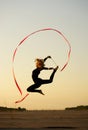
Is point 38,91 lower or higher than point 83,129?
higher

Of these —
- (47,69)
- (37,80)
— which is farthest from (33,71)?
(47,69)

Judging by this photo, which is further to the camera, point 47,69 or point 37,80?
point 37,80

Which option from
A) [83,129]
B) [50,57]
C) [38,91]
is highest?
[50,57]

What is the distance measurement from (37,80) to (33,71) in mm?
1814

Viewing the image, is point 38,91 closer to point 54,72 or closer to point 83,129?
point 54,72

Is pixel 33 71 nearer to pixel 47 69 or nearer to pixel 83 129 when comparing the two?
pixel 47 69

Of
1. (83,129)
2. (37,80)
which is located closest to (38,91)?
(37,80)

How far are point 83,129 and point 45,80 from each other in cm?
619

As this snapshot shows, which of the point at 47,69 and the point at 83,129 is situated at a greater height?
the point at 47,69

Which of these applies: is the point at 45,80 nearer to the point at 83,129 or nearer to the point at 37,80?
the point at 37,80

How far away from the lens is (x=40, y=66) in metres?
39.7

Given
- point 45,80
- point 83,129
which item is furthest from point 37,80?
point 83,129

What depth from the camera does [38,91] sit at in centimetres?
3934

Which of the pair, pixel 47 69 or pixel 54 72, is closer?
pixel 47 69
